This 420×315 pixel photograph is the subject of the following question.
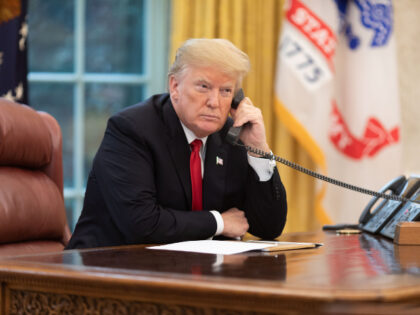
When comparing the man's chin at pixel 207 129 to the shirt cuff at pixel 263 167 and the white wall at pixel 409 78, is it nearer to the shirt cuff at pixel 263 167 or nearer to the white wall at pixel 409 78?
the shirt cuff at pixel 263 167

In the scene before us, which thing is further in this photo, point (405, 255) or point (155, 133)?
point (155, 133)

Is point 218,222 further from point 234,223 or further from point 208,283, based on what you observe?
point 208,283

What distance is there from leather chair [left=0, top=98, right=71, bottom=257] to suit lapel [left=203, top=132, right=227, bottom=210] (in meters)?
0.59

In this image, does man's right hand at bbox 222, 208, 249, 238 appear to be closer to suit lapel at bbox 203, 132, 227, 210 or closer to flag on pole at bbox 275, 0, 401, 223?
suit lapel at bbox 203, 132, 227, 210

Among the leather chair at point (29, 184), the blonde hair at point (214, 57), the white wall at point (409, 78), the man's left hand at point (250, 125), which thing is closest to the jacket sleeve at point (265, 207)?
the man's left hand at point (250, 125)

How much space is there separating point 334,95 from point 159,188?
6.17 ft

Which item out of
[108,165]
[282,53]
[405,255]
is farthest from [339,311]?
[282,53]

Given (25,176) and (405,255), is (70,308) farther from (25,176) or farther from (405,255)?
(25,176)

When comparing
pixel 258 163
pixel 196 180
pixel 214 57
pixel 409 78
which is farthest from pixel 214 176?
pixel 409 78

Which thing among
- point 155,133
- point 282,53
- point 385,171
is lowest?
point 385,171

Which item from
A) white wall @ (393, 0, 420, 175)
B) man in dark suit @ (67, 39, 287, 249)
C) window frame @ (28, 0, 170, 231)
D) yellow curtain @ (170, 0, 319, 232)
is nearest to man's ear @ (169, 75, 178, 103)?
man in dark suit @ (67, 39, 287, 249)

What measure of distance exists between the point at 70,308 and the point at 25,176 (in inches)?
50.3

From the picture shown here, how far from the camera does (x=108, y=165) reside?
7.46ft

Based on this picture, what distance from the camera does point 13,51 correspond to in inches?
128
